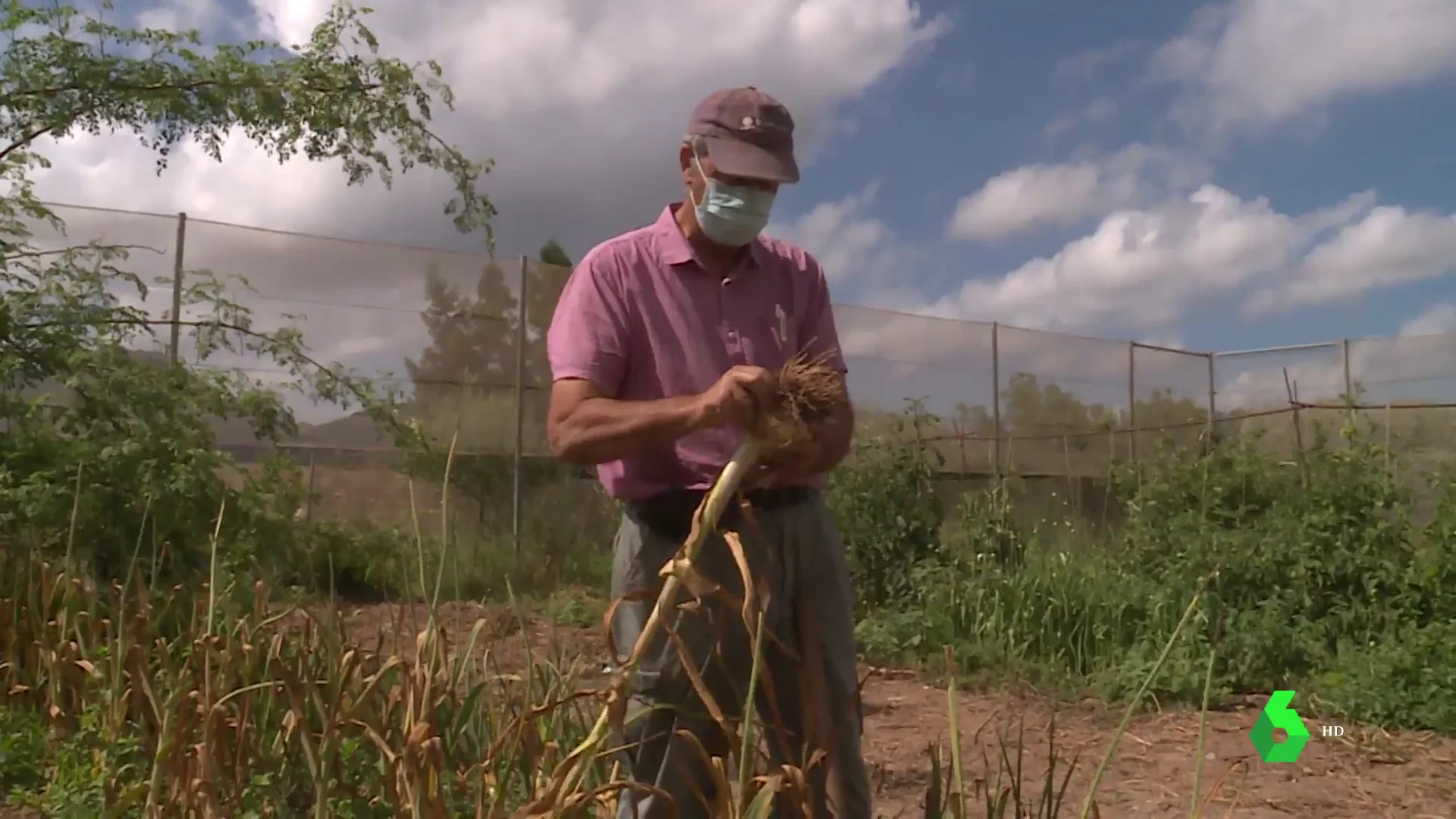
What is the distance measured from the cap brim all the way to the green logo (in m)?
2.99

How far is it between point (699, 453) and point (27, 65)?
3744mm

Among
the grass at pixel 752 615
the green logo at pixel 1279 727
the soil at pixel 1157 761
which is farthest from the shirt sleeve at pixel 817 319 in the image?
the green logo at pixel 1279 727

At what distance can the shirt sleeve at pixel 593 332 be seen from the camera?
1.86 m

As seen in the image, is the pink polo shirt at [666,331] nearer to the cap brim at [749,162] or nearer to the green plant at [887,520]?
the cap brim at [749,162]

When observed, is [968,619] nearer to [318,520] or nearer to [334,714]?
[318,520]

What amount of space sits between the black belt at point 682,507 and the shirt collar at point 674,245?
0.41 metres

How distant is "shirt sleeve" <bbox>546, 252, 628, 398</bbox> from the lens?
186 cm

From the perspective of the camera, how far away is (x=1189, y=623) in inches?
201

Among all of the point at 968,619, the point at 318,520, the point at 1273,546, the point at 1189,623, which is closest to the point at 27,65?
the point at 318,520

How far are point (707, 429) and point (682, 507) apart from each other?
0.66ft

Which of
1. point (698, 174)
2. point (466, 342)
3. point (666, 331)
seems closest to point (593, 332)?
point (666, 331)

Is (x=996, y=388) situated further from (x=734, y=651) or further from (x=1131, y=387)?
(x=734, y=651)

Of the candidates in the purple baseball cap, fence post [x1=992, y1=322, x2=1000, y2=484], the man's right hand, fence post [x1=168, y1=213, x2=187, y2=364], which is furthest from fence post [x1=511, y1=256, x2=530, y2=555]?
the man's right hand

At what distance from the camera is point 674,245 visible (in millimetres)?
2035
